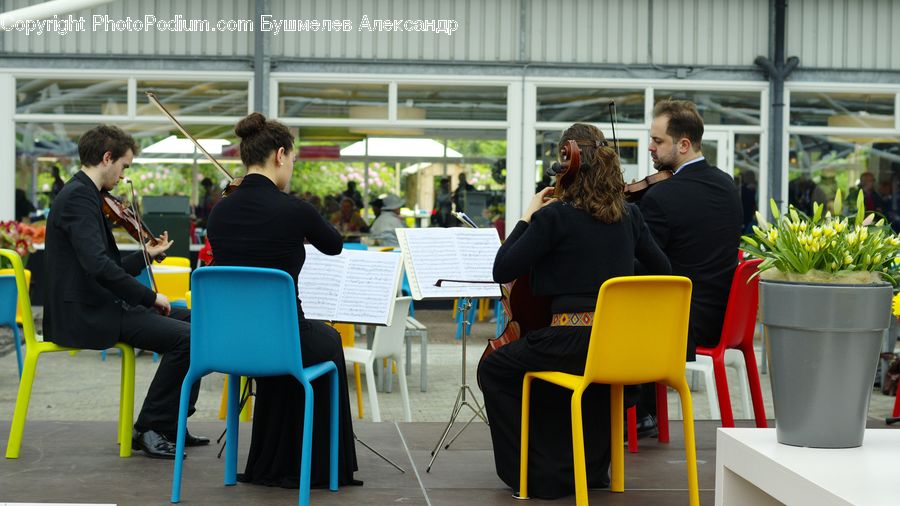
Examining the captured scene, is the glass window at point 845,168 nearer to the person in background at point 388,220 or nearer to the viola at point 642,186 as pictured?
the person in background at point 388,220

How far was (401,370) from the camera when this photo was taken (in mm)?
6098

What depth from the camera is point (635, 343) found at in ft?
13.2

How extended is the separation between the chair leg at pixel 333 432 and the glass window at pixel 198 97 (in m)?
8.40

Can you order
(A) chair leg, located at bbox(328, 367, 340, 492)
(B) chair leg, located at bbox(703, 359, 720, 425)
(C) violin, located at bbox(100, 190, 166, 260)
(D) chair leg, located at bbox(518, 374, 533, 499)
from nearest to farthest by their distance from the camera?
(D) chair leg, located at bbox(518, 374, 533, 499) < (A) chair leg, located at bbox(328, 367, 340, 492) < (C) violin, located at bbox(100, 190, 166, 260) < (B) chair leg, located at bbox(703, 359, 720, 425)

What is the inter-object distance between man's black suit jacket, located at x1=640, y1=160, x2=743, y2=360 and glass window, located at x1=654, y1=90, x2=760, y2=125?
769 cm

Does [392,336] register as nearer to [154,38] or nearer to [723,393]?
[723,393]

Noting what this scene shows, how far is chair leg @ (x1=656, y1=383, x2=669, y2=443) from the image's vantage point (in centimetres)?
534

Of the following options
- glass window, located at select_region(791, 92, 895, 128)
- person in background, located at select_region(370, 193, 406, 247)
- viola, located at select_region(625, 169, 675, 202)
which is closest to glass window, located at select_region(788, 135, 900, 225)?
glass window, located at select_region(791, 92, 895, 128)

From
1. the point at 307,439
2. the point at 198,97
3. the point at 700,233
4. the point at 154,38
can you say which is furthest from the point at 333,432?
the point at 154,38

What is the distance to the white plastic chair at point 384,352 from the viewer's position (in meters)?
6.04

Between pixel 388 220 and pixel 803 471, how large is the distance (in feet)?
30.8

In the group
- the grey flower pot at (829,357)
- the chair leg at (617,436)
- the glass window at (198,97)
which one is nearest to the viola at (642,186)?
the chair leg at (617,436)

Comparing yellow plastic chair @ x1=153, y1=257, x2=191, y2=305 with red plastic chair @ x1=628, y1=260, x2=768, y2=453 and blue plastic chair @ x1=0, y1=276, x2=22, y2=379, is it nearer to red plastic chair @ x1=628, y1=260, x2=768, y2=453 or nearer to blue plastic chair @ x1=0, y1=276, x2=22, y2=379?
blue plastic chair @ x1=0, y1=276, x2=22, y2=379

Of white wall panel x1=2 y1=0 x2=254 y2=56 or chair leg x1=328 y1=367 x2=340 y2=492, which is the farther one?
white wall panel x1=2 y1=0 x2=254 y2=56
